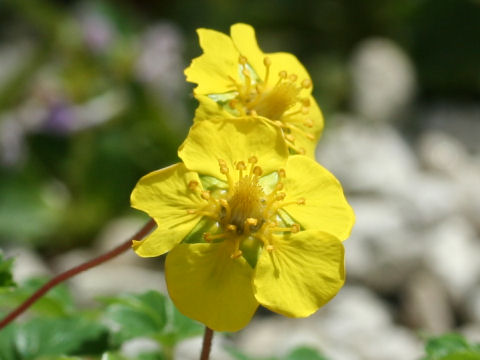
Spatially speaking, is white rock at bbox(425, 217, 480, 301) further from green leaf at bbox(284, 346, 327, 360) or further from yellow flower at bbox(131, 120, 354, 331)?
yellow flower at bbox(131, 120, 354, 331)

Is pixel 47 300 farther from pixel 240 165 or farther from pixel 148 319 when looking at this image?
pixel 240 165

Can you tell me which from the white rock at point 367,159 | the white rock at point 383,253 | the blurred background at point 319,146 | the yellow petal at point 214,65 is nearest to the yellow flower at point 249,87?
the yellow petal at point 214,65

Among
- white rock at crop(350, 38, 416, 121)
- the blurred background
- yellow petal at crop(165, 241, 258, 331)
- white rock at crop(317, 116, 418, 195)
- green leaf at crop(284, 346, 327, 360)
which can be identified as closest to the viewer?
yellow petal at crop(165, 241, 258, 331)

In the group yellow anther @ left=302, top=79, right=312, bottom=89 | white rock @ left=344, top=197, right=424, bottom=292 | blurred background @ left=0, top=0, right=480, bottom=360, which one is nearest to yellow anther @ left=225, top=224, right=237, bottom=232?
yellow anther @ left=302, top=79, right=312, bottom=89

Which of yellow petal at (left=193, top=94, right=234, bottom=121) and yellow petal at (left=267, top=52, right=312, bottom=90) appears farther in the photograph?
yellow petal at (left=267, top=52, right=312, bottom=90)

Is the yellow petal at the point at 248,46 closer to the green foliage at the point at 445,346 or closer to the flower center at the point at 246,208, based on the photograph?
the flower center at the point at 246,208

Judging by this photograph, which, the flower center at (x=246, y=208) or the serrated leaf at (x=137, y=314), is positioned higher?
the flower center at (x=246, y=208)
